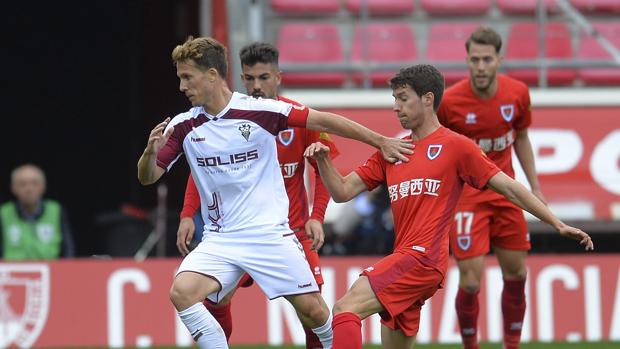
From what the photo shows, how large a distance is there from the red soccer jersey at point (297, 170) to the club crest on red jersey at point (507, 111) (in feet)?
4.18

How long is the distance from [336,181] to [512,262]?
1.93 meters

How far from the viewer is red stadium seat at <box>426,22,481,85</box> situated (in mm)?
13375

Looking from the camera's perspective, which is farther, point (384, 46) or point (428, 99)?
point (384, 46)

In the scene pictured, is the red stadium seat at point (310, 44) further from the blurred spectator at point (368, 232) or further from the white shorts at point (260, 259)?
the white shorts at point (260, 259)

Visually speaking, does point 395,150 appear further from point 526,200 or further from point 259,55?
point 259,55

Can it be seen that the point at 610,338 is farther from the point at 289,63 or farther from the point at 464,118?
the point at 289,63

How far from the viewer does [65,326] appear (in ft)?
35.8

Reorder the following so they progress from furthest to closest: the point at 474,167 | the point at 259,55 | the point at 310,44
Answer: the point at 310,44 → the point at 259,55 → the point at 474,167

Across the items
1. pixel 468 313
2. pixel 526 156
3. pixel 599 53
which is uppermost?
pixel 599 53

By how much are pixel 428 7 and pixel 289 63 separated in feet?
5.66

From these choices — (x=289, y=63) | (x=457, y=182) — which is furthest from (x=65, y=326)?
(x=457, y=182)

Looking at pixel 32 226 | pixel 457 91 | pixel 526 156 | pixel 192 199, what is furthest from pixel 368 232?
pixel 192 199

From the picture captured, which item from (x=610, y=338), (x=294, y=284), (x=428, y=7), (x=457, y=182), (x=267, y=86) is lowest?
(x=610, y=338)

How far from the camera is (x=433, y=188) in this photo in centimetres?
674
